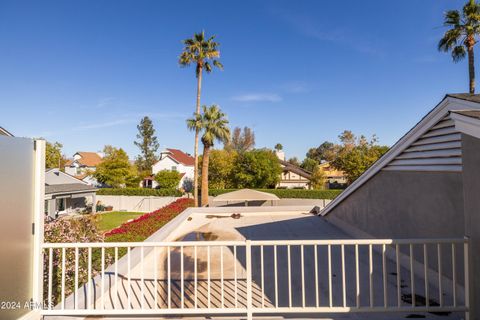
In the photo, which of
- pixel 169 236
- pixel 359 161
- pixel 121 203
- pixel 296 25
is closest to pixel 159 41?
pixel 296 25

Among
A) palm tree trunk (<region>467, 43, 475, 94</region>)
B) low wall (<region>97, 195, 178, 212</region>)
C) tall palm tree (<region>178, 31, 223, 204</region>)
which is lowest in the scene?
low wall (<region>97, 195, 178, 212</region>)

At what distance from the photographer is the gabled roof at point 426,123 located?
10.2 feet

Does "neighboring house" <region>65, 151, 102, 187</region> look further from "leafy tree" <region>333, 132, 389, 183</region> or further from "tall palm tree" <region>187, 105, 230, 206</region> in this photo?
"leafy tree" <region>333, 132, 389, 183</region>

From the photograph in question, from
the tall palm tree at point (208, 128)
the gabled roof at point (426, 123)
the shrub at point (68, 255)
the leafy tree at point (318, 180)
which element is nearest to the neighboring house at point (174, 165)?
the tall palm tree at point (208, 128)

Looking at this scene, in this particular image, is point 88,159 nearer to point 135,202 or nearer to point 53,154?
point 53,154

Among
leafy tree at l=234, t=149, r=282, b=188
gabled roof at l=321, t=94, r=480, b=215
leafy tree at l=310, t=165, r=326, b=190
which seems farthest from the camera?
leafy tree at l=310, t=165, r=326, b=190

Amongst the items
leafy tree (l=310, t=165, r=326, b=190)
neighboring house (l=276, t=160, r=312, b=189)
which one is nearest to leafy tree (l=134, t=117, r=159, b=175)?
neighboring house (l=276, t=160, r=312, b=189)

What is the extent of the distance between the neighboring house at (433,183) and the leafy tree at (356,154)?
22.0 metres

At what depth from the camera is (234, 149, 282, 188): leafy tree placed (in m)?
25.4

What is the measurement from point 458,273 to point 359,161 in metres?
25.1

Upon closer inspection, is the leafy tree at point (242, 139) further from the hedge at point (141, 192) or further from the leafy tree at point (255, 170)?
the hedge at point (141, 192)

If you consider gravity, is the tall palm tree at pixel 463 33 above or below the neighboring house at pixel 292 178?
above

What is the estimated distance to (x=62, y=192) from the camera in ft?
57.0

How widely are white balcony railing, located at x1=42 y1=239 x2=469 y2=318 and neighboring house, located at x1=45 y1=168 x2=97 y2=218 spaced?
1520 centimetres
